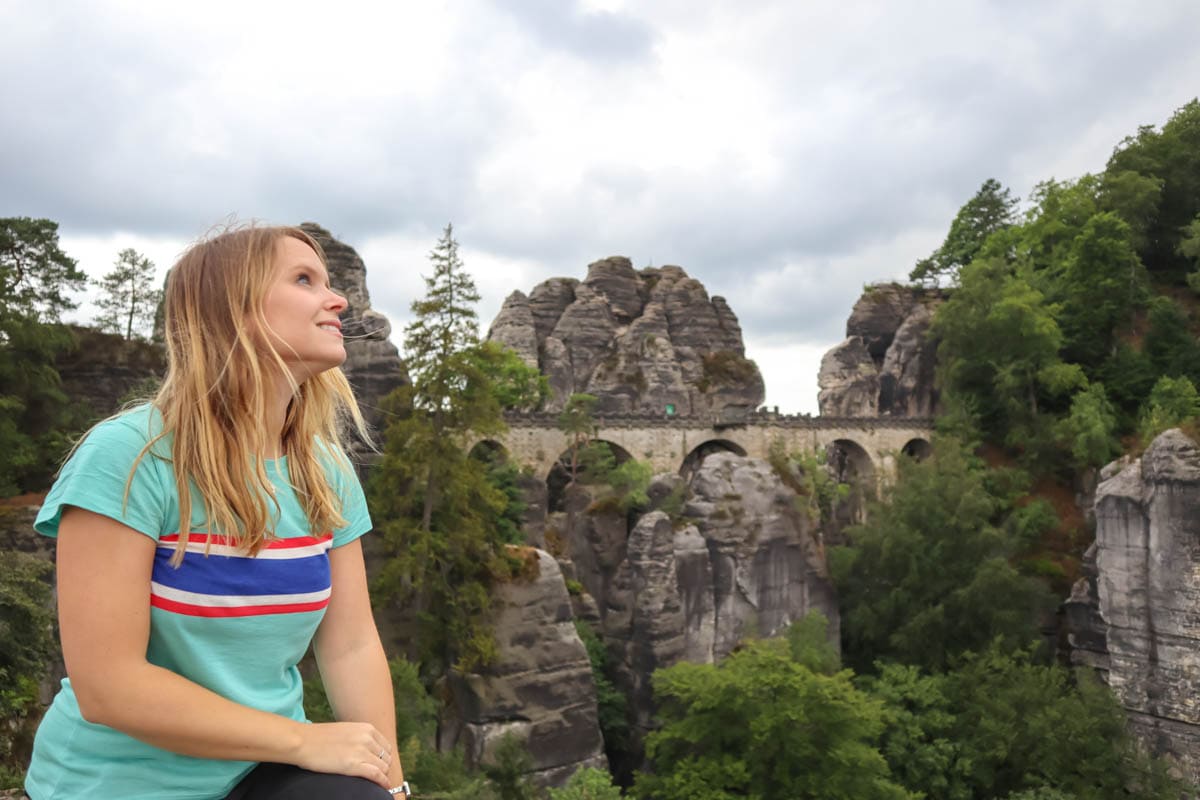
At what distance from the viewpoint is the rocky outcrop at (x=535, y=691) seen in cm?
1769

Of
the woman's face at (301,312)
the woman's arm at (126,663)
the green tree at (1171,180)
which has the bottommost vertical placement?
the woman's arm at (126,663)

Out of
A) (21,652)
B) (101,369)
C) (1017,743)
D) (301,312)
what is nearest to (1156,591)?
(1017,743)

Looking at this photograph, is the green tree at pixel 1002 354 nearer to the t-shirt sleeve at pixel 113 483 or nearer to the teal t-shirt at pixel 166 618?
the teal t-shirt at pixel 166 618

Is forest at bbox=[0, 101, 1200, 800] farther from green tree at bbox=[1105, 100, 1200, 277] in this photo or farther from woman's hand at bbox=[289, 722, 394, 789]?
woman's hand at bbox=[289, 722, 394, 789]

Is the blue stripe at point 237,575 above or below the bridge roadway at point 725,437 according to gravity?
below

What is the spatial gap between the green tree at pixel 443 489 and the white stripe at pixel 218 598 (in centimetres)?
1605

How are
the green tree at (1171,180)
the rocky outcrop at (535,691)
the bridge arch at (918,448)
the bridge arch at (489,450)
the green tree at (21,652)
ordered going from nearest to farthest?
1. the green tree at (21,652)
2. the rocky outcrop at (535,691)
3. the bridge arch at (489,450)
4. the green tree at (1171,180)
5. the bridge arch at (918,448)

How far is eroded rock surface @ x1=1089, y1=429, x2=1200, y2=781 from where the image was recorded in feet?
69.5

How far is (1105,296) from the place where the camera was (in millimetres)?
33188

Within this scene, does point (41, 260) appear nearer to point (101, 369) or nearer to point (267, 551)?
point (101, 369)

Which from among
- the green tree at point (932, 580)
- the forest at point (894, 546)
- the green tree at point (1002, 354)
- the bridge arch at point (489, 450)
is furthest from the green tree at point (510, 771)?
the green tree at point (1002, 354)

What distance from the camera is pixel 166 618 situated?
173 cm

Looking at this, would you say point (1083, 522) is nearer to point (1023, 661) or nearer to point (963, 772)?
point (1023, 661)

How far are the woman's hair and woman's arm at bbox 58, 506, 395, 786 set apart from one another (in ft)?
0.36
